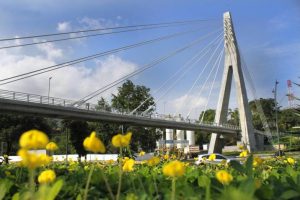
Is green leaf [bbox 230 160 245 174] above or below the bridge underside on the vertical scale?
below

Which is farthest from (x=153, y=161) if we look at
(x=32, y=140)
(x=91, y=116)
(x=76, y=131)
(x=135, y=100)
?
(x=135, y=100)

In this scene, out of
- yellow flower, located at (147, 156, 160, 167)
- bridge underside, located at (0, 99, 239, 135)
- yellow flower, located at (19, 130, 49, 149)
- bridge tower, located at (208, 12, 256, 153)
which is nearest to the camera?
yellow flower, located at (19, 130, 49, 149)

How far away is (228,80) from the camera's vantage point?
4516cm

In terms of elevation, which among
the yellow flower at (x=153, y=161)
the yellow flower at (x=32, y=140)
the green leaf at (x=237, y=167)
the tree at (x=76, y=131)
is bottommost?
the green leaf at (x=237, y=167)

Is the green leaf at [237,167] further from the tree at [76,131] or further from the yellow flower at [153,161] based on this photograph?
the tree at [76,131]

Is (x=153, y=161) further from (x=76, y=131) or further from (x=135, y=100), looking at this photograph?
(x=135, y=100)

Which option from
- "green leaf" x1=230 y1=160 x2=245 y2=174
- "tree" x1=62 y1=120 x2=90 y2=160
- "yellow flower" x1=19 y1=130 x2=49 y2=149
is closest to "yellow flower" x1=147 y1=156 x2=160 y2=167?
"green leaf" x1=230 y1=160 x2=245 y2=174

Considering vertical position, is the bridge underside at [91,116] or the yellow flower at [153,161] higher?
the bridge underside at [91,116]

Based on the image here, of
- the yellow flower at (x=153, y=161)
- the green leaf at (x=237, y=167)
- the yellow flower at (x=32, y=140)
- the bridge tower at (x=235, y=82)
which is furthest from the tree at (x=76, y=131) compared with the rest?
the yellow flower at (x=32, y=140)

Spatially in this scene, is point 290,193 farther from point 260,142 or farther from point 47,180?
point 260,142

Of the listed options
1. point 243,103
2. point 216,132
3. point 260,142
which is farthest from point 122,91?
point 260,142

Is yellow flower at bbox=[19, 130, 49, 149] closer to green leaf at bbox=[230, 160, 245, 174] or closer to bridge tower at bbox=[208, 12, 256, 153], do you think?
green leaf at bbox=[230, 160, 245, 174]

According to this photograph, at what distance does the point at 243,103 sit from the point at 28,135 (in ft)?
145

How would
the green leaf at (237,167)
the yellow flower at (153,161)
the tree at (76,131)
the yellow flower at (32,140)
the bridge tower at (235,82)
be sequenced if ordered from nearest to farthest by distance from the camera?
1. the yellow flower at (32,140)
2. the green leaf at (237,167)
3. the yellow flower at (153,161)
4. the bridge tower at (235,82)
5. the tree at (76,131)
